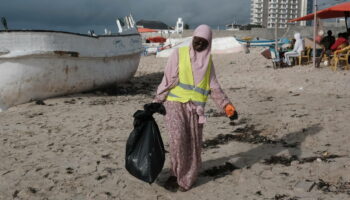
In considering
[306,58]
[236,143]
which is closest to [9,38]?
[236,143]

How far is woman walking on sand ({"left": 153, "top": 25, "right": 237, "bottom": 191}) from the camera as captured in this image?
3.12 meters

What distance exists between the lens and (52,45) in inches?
298

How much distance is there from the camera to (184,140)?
3.17m

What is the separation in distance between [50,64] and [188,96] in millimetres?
5338

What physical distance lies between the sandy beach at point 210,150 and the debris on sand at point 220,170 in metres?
0.01

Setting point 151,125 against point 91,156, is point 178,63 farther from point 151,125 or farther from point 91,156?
point 91,156

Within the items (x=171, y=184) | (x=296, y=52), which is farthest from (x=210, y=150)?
(x=296, y=52)

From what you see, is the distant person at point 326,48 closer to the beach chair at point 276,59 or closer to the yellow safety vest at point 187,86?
the beach chair at point 276,59

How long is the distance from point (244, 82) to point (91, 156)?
23.3 feet

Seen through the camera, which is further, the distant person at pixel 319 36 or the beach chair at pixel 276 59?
the beach chair at pixel 276 59

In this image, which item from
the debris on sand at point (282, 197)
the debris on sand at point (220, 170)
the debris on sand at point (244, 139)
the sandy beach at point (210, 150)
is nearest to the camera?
the debris on sand at point (282, 197)

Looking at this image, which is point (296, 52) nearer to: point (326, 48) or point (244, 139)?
point (326, 48)

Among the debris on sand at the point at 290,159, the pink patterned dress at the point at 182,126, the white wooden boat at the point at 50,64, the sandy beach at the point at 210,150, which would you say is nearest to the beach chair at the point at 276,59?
the sandy beach at the point at 210,150

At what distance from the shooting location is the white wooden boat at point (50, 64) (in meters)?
7.09
